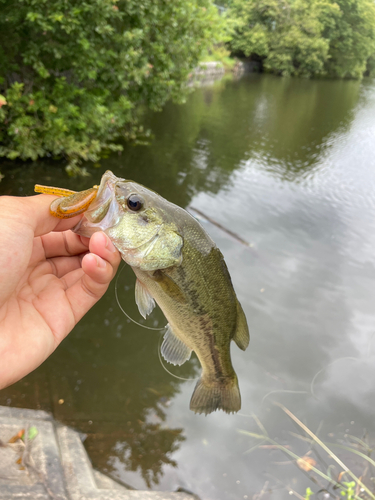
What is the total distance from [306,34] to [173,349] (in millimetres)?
48919

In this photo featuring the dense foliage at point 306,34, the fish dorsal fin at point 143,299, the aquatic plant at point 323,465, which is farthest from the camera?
the dense foliage at point 306,34

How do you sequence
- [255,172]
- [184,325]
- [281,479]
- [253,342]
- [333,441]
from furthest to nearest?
[255,172]
[253,342]
[333,441]
[281,479]
[184,325]

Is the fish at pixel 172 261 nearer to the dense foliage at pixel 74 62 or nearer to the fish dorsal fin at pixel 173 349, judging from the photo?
the fish dorsal fin at pixel 173 349

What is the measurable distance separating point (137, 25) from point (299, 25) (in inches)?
1616

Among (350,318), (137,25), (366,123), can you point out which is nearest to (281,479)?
(350,318)

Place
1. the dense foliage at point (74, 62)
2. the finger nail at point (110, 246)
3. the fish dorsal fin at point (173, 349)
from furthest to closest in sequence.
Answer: the dense foliage at point (74, 62) < the fish dorsal fin at point (173, 349) < the finger nail at point (110, 246)

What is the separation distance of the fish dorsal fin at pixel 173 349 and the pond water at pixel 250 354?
1.73m

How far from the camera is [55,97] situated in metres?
6.91

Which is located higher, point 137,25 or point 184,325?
point 137,25

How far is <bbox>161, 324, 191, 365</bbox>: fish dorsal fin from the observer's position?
79.7 inches

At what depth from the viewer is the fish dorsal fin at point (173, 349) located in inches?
79.7

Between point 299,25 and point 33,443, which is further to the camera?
point 299,25

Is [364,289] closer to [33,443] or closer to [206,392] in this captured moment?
[206,392]

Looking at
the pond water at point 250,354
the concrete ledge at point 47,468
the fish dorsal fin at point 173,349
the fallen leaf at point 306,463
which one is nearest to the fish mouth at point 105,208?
the fish dorsal fin at point 173,349
